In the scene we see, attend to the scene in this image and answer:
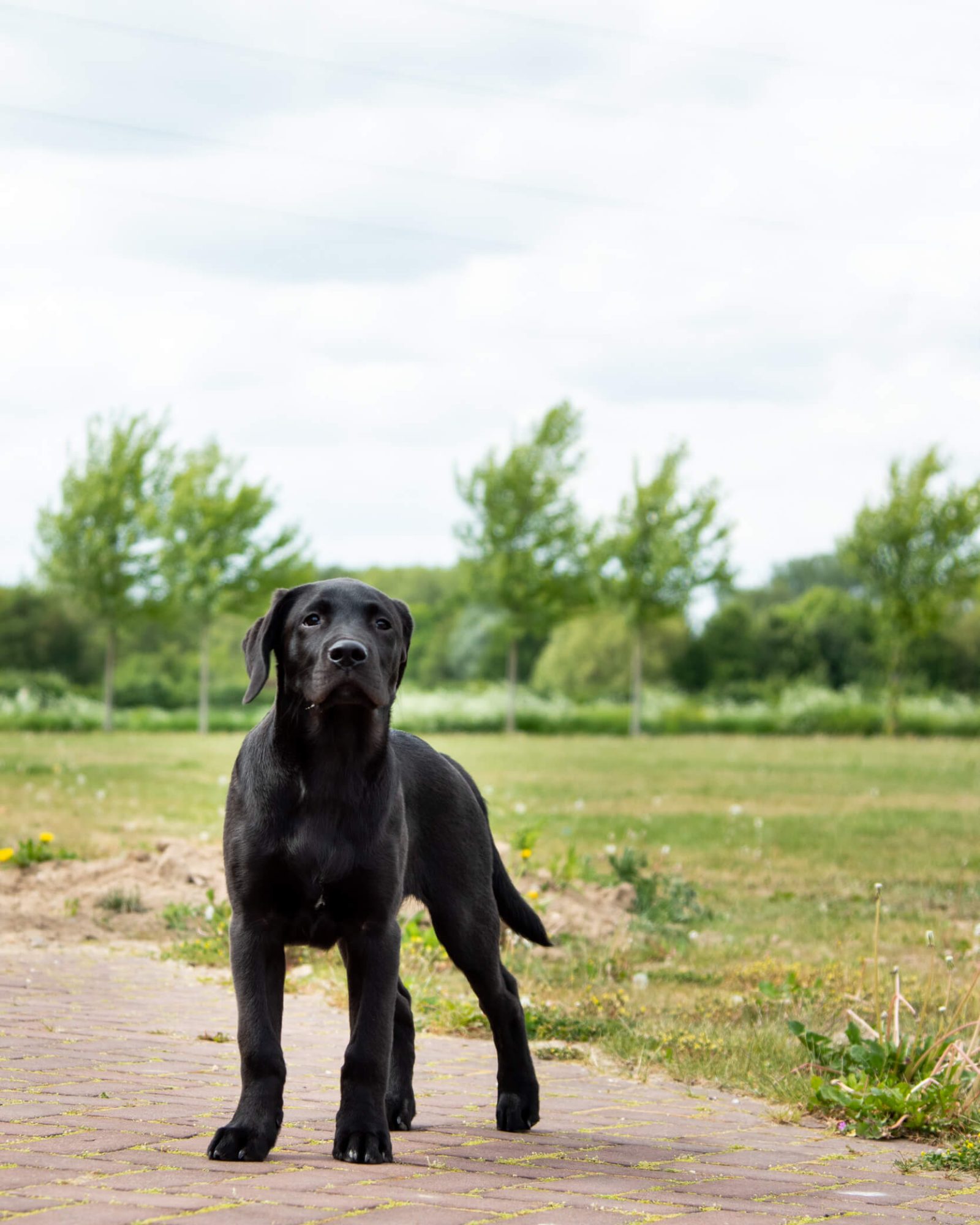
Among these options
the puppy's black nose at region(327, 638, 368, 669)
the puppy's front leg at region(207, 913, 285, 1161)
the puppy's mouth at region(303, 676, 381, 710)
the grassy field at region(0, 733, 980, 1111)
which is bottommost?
the grassy field at region(0, 733, 980, 1111)

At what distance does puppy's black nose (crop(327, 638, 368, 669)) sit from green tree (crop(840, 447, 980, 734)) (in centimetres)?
3427

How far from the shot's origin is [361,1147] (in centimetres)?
350

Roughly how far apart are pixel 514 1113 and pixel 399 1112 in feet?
1.13

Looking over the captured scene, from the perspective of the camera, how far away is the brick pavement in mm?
3051

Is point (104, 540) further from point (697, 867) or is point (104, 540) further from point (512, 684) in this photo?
point (697, 867)

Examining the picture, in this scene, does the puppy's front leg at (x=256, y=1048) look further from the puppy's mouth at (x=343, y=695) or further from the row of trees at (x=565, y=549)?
the row of trees at (x=565, y=549)

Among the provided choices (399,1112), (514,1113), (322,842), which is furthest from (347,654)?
(514,1113)

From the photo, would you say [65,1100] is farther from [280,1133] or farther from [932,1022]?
[932,1022]

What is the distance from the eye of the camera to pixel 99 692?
134ft

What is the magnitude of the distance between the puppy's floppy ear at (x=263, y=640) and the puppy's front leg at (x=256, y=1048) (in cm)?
64

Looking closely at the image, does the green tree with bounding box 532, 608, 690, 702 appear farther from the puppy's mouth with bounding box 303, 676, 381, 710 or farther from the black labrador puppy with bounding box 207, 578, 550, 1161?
the puppy's mouth with bounding box 303, 676, 381, 710

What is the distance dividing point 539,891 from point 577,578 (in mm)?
27213

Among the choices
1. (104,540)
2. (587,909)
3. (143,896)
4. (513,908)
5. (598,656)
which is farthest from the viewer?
(598,656)

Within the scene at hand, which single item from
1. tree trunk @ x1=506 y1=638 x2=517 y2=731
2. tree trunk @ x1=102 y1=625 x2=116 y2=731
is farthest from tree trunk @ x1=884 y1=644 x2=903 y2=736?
tree trunk @ x1=102 y1=625 x2=116 y2=731
